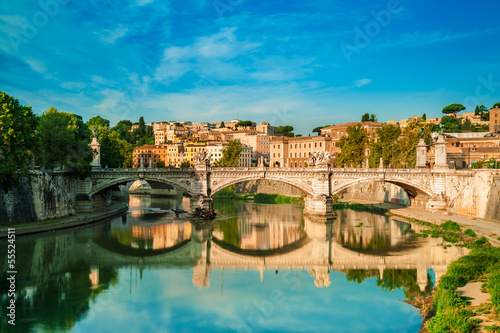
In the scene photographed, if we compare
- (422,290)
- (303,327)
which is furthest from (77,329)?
(422,290)

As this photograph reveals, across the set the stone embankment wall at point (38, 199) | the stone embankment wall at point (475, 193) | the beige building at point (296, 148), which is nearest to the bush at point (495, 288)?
the stone embankment wall at point (475, 193)

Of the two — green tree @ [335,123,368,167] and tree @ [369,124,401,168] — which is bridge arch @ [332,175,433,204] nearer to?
tree @ [369,124,401,168]

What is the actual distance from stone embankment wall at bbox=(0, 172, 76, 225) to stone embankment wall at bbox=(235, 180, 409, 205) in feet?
86.0

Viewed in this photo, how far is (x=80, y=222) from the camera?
1226 inches

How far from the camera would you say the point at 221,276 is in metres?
20.4

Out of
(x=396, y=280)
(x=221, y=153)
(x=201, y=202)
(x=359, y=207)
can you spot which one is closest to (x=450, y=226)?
(x=396, y=280)

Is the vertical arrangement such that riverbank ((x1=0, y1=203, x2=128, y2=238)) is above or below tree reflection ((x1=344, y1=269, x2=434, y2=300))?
above

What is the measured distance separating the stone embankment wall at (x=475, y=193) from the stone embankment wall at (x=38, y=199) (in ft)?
96.8

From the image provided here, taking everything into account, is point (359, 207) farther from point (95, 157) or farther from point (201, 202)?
point (95, 157)

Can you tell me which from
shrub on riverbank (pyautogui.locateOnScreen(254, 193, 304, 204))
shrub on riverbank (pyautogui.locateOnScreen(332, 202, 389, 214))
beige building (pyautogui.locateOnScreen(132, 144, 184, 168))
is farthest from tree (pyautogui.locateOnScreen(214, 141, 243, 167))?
beige building (pyautogui.locateOnScreen(132, 144, 184, 168))

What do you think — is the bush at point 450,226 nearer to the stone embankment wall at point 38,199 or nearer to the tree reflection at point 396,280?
the tree reflection at point 396,280

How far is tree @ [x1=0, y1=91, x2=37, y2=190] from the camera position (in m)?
24.9

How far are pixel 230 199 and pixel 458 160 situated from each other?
26581 mm

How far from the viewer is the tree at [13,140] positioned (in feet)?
81.8
